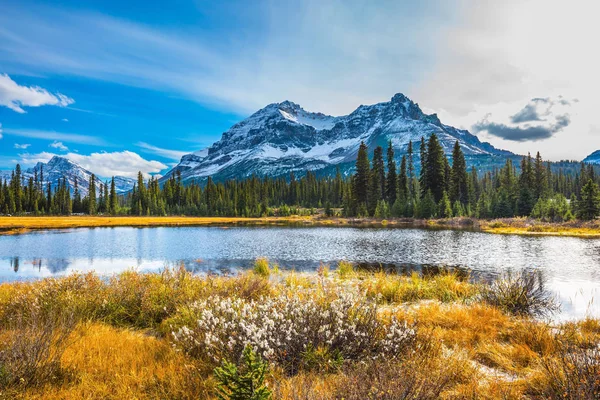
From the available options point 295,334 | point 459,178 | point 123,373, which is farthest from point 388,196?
point 123,373

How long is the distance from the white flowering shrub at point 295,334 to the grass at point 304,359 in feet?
0.26

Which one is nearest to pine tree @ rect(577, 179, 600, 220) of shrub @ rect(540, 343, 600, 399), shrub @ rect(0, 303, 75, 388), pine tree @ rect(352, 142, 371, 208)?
pine tree @ rect(352, 142, 371, 208)

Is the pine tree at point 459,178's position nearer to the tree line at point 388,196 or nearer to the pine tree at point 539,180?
the tree line at point 388,196

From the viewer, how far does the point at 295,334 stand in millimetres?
5102

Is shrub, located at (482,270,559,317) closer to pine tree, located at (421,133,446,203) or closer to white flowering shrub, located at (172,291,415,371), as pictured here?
white flowering shrub, located at (172,291,415,371)

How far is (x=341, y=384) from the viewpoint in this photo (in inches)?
141

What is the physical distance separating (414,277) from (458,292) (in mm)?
2033

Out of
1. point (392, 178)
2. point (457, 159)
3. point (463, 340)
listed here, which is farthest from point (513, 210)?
point (463, 340)

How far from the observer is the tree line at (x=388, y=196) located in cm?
6081

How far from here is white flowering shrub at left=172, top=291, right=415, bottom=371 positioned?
16.1ft

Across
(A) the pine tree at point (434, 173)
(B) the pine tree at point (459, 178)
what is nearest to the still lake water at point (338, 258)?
(A) the pine tree at point (434, 173)

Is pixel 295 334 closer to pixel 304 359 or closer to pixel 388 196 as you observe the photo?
pixel 304 359

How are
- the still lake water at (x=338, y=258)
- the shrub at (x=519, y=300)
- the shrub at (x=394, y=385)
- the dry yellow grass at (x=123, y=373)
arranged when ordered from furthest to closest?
the still lake water at (x=338, y=258) → the shrub at (x=519, y=300) → the dry yellow grass at (x=123, y=373) → the shrub at (x=394, y=385)

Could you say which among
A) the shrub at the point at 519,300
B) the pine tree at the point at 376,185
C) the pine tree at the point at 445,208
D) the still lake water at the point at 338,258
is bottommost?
the still lake water at the point at 338,258
